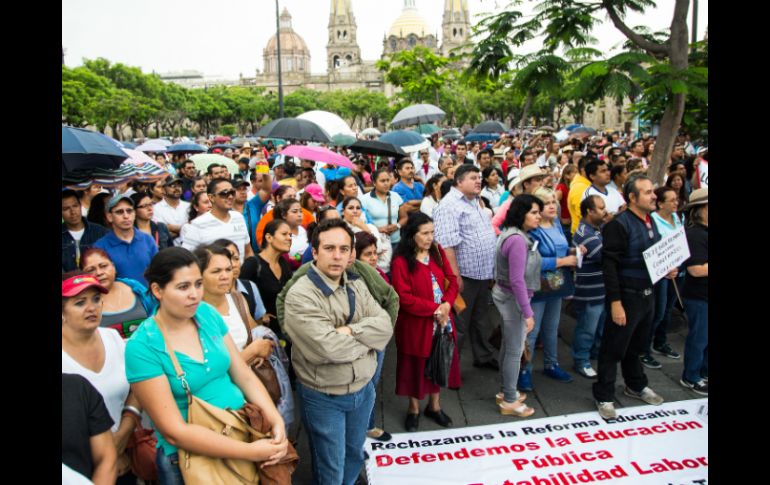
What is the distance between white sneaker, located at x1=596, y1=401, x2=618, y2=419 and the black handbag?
4.25 ft

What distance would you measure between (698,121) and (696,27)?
2691 mm

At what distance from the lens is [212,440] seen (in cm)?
224

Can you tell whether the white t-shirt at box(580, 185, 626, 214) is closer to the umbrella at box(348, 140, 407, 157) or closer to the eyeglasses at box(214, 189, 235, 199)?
the umbrella at box(348, 140, 407, 157)

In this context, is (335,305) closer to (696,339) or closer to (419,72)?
(696,339)

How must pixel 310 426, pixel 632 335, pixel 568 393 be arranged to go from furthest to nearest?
pixel 568 393, pixel 632 335, pixel 310 426

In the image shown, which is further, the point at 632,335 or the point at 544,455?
the point at 632,335

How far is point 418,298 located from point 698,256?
238 cm

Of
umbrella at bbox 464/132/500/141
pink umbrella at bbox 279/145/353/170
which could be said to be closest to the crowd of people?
pink umbrella at bbox 279/145/353/170

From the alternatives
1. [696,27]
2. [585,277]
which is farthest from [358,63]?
Answer: [585,277]

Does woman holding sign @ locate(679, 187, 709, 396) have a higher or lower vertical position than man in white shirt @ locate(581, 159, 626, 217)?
lower

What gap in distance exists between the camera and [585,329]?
499 centimetres

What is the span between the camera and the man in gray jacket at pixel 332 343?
9.29 ft

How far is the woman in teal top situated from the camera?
220 centimetres
